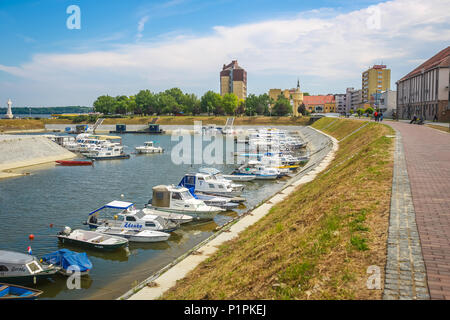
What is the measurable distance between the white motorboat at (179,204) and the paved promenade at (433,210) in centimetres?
1492

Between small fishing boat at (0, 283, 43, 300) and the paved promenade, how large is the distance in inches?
627

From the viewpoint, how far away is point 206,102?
180 m

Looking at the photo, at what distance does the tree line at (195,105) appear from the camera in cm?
16862

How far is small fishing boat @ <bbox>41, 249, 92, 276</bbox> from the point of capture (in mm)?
18819

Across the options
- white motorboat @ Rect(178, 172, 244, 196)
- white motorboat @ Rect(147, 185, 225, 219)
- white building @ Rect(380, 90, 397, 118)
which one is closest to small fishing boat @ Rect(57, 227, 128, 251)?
white motorboat @ Rect(147, 185, 225, 219)

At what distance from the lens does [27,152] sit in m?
62.9

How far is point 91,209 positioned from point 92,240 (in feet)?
30.6

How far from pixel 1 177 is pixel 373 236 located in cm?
4962

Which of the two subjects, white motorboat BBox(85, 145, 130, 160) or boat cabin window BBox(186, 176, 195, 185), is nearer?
boat cabin window BBox(186, 176, 195, 185)

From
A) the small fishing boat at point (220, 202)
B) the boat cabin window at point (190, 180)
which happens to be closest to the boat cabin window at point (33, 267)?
the small fishing boat at point (220, 202)

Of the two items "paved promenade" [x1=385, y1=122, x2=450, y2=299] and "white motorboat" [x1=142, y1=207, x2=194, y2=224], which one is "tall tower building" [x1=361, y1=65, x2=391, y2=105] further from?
"white motorboat" [x1=142, y1=207, x2=194, y2=224]

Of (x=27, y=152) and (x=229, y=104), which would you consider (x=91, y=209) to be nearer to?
(x=27, y=152)
